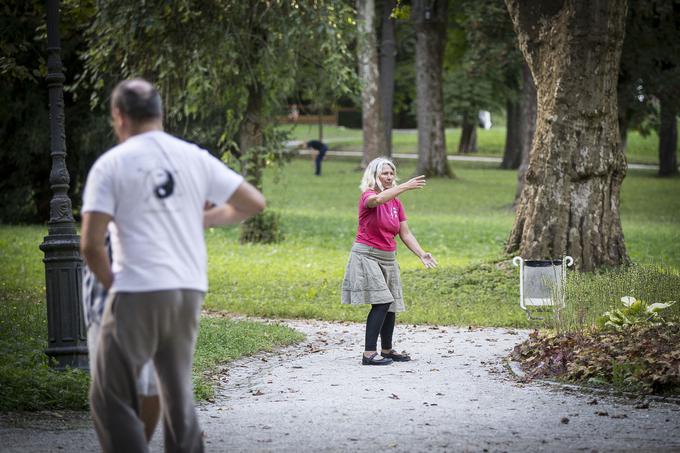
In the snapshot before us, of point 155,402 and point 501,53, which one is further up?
point 501,53

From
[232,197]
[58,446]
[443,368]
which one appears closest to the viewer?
[232,197]

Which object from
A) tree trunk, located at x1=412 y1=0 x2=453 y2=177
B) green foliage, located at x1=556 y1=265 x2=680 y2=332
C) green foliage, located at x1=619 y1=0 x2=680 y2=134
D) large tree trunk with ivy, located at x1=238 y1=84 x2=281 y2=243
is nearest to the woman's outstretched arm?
green foliage, located at x1=556 y1=265 x2=680 y2=332

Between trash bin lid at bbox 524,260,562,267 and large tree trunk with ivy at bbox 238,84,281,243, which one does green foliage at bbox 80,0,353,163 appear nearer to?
large tree trunk with ivy at bbox 238,84,281,243

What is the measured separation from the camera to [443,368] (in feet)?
32.4

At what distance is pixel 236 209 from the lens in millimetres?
5113

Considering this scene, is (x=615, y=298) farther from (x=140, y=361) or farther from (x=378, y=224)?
(x=140, y=361)

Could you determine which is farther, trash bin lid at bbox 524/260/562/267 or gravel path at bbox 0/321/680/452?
trash bin lid at bbox 524/260/562/267

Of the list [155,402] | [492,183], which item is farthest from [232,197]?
[492,183]

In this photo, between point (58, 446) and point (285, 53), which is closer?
point (58, 446)

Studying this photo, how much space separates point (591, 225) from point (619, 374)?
6.71 meters

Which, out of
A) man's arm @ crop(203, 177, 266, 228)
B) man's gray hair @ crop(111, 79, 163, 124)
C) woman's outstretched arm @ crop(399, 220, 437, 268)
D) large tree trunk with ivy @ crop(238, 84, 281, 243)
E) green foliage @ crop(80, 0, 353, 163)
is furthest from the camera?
large tree trunk with ivy @ crop(238, 84, 281, 243)

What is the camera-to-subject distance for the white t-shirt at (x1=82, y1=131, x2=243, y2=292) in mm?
4727

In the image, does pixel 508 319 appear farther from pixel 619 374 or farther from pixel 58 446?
pixel 58 446

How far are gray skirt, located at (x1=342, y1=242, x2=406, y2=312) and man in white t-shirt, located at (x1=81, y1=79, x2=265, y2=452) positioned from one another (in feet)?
16.3
